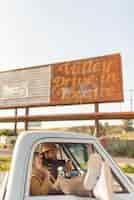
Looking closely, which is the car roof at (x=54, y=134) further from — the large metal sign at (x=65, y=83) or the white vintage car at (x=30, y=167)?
the large metal sign at (x=65, y=83)

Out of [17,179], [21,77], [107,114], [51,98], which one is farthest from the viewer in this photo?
[21,77]

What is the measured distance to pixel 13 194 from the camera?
64.1 inches

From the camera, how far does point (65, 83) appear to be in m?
21.1

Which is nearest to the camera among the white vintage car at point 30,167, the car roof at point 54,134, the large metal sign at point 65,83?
the white vintage car at point 30,167

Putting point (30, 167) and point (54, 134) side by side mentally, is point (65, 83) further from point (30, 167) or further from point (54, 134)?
point (30, 167)

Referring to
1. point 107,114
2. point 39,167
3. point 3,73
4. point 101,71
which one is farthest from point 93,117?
point 39,167

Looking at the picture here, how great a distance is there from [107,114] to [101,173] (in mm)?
15838

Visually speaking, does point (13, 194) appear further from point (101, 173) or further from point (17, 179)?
point (101, 173)

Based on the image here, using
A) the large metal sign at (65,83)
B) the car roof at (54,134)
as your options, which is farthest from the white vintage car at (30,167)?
the large metal sign at (65,83)

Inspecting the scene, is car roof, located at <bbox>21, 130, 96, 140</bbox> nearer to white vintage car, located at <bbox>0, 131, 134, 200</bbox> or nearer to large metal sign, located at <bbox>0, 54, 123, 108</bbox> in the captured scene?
white vintage car, located at <bbox>0, 131, 134, 200</bbox>

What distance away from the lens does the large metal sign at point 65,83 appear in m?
19.0

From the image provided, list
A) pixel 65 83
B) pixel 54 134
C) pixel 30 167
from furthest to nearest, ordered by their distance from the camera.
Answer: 1. pixel 65 83
2. pixel 54 134
3. pixel 30 167

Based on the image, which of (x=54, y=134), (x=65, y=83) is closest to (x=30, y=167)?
(x=54, y=134)

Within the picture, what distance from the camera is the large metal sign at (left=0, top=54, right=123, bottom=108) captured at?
19.0 metres
